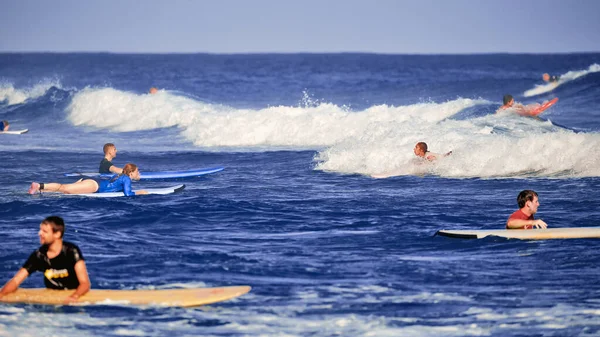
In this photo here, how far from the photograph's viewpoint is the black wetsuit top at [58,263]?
9367 mm

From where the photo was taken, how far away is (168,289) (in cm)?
1042

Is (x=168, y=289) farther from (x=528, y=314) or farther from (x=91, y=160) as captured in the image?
(x=91, y=160)

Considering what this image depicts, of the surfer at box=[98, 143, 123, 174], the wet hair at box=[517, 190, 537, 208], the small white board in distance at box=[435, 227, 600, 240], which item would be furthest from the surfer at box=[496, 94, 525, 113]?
the wet hair at box=[517, 190, 537, 208]

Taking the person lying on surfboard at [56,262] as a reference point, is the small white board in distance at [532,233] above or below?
below

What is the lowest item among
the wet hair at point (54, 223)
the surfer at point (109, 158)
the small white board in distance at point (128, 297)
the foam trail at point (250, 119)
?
the small white board in distance at point (128, 297)

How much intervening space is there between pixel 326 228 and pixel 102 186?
476 centimetres

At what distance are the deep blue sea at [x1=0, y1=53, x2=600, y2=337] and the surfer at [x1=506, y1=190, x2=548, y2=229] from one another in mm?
322

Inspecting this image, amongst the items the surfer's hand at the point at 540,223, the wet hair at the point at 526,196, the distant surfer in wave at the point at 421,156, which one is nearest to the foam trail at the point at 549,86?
the distant surfer in wave at the point at 421,156

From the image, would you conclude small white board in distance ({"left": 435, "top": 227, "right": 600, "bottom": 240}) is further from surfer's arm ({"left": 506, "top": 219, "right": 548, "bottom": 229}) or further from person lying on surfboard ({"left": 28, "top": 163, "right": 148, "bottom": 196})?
person lying on surfboard ({"left": 28, "top": 163, "right": 148, "bottom": 196})

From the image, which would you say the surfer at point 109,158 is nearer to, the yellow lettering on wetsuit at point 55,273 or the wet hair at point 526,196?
the wet hair at point 526,196

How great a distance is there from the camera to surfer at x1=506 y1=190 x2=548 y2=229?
1277 cm

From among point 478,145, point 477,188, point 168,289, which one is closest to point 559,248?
point 168,289

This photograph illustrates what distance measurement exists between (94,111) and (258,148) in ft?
56.5

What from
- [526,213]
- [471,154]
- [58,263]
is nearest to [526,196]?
[526,213]
